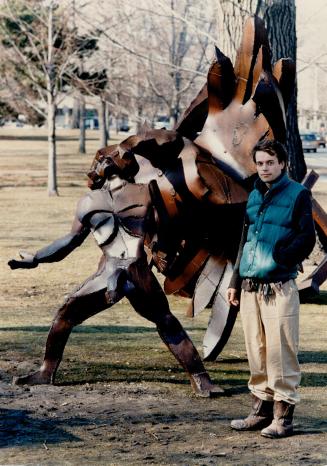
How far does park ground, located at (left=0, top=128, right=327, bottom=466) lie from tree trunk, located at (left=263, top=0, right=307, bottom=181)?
206 cm

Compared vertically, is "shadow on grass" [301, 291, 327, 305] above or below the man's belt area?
below

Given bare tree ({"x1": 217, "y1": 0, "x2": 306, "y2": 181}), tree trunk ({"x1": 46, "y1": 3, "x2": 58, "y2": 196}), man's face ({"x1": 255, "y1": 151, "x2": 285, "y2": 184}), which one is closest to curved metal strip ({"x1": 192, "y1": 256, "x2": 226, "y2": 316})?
man's face ({"x1": 255, "y1": 151, "x2": 285, "y2": 184})

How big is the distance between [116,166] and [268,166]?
149 cm

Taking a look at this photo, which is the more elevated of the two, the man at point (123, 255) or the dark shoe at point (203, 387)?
the man at point (123, 255)

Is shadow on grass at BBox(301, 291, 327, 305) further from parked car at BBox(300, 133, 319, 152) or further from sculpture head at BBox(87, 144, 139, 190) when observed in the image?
parked car at BBox(300, 133, 319, 152)

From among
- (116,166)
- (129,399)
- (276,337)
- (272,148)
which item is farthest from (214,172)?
(276,337)

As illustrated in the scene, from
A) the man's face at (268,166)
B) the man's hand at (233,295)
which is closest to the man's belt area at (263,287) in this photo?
the man's hand at (233,295)

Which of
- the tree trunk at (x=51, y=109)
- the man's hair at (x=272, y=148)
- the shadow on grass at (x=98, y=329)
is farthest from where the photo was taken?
the tree trunk at (x=51, y=109)

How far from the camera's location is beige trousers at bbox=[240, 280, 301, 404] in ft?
18.8

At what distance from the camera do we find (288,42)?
43.2 ft

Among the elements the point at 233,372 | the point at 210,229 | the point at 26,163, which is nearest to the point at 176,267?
the point at 210,229

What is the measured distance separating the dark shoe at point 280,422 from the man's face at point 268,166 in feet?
4.45

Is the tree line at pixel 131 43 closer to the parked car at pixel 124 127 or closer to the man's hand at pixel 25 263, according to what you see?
the man's hand at pixel 25 263

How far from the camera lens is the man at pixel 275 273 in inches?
223
